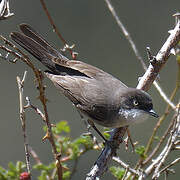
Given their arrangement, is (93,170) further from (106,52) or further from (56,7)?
(56,7)

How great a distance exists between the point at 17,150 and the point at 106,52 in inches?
82.9

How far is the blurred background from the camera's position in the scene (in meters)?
6.59

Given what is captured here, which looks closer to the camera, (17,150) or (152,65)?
(152,65)

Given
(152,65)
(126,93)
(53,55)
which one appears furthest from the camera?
(53,55)

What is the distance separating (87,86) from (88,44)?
3219mm

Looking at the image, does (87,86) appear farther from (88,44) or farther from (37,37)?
(88,44)

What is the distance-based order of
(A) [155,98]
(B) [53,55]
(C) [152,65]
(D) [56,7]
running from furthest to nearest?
1. (D) [56,7]
2. (A) [155,98]
3. (B) [53,55]
4. (C) [152,65]

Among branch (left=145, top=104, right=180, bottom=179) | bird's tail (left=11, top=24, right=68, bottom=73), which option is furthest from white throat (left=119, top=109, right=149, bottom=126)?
branch (left=145, top=104, right=180, bottom=179)

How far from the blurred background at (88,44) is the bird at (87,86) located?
241cm

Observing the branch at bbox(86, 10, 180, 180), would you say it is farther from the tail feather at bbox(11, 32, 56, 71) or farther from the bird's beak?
the tail feather at bbox(11, 32, 56, 71)

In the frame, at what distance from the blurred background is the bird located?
2.41 m

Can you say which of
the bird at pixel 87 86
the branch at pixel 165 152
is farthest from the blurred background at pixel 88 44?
the branch at pixel 165 152

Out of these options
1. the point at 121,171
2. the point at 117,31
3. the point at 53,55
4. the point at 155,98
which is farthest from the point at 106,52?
the point at 121,171

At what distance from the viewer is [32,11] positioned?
280 inches
